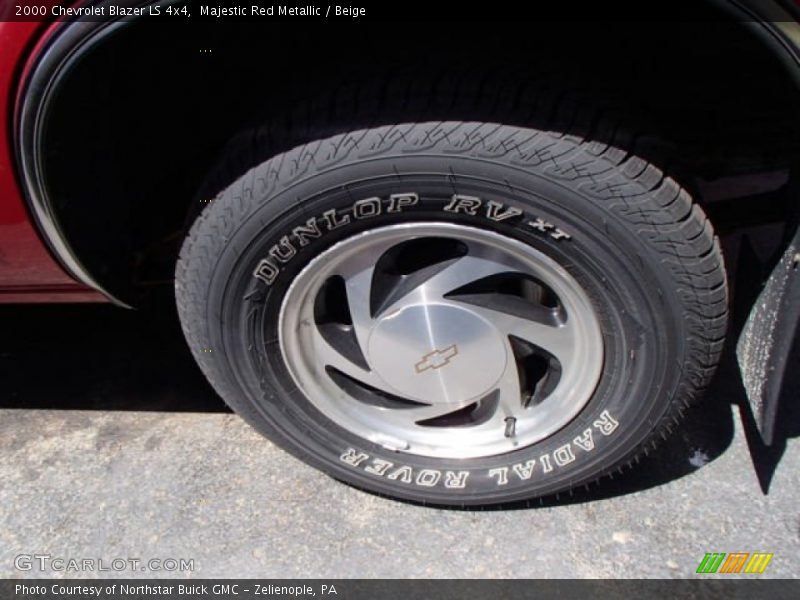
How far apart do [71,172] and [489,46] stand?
38.4 inches

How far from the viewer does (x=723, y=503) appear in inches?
77.6

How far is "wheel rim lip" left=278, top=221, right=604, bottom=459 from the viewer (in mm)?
1609

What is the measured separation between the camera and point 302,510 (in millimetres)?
2010

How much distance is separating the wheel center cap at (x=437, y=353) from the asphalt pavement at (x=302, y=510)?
0.37 metres

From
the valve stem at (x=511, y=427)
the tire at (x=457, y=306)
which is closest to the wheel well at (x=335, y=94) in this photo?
the tire at (x=457, y=306)

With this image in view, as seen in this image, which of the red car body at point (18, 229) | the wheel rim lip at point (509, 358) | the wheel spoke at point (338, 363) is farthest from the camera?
the wheel spoke at point (338, 363)

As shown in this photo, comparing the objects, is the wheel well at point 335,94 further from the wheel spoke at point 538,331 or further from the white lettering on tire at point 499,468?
the white lettering on tire at point 499,468

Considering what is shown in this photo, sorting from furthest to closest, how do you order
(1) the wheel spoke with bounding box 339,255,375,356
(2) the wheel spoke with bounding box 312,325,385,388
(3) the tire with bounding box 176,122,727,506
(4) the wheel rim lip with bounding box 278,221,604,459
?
1. (2) the wheel spoke with bounding box 312,325,385,388
2. (1) the wheel spoke with bounding box 339,255,375,356
3. (4) the wheel rim lip with bounding box 278,221,604,459
4. (3) the tire with bounding box 176,122,727,506

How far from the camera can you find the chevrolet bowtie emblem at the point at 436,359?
1813 mm

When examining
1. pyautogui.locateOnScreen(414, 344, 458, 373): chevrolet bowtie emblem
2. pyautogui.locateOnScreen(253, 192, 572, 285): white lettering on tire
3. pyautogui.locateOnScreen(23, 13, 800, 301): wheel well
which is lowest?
pyautogui.locateOnScreen(414, 344, 458, 373): chevrolet bowtie emblem

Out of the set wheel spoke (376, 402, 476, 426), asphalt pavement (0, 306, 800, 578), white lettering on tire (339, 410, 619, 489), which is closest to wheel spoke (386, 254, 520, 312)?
wheel spoke (376, 402, 476, 426)

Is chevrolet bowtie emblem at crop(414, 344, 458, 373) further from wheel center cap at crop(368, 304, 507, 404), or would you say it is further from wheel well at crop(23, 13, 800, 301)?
wheel well at crop(23, 13, 800, 301)

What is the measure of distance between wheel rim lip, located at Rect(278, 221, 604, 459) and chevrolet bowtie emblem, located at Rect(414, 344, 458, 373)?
6.0 inches

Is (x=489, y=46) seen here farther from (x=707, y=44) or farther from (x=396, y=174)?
(x=707, y=44)
